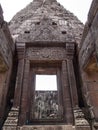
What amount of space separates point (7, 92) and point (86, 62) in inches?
120

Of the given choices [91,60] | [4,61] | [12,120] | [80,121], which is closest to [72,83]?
[91,60]

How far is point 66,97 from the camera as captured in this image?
557cm

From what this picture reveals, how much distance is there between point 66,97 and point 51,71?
56.4 inches

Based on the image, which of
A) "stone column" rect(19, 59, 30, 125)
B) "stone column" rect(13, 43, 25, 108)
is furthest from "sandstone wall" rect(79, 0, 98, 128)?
"stone column" rect(13, 43, 25, 108)

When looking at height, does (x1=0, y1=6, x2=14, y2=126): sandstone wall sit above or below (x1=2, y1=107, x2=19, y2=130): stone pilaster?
above

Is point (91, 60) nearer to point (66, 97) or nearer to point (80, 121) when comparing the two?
point (66, 97)

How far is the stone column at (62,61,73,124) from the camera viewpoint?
5.15 meters

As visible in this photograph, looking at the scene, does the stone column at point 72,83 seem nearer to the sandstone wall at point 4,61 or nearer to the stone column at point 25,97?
the stone column at point 25,97

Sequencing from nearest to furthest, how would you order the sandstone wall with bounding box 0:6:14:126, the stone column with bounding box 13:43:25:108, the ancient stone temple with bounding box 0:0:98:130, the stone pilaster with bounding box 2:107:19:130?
the stone pilaster with bounding box 2:107:19:130 < the ancient stone temple with bounding box 0:0:98:130 < the sandstone wall with bounding box 0:6:14:126 < the stone column with bounding box 13:43:25:108

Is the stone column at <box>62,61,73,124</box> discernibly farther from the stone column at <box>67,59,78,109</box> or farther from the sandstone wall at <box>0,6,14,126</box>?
the sandstone wall at <box>0,6,14,126</box>

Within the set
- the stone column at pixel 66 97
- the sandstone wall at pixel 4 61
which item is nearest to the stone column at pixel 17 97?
the sandstone wall at pixel 4 61

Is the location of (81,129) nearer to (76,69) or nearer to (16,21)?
(76,69)

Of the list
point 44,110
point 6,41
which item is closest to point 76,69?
point 6,41

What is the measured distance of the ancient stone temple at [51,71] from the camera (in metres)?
4.87
